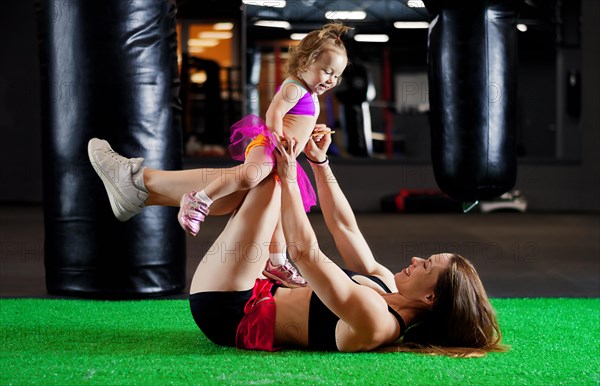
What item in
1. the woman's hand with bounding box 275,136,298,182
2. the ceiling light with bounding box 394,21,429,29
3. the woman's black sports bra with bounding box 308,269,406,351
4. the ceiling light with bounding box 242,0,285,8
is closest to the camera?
the woman's hand with bounding box 275,136,298,182

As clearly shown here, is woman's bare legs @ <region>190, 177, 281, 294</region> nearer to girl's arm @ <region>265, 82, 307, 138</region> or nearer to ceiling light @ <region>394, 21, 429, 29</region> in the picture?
girl's arm @ <region>265, 82, 307, 138</region>

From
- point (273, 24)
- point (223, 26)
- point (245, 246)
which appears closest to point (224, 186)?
point (245, 246)

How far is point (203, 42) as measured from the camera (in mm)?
11266

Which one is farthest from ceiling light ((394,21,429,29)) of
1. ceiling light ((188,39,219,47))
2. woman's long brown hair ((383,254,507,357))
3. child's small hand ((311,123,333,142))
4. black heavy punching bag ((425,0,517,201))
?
woman's long brown hair ((383,254,507,357))

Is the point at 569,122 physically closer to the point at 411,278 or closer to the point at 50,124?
the point at 50,124

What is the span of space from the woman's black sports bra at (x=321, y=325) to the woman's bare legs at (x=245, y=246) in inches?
9.1

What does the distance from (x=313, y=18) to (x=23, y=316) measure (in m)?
8.29

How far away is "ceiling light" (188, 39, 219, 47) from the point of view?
36.7ft

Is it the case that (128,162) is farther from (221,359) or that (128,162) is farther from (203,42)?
(203,42)

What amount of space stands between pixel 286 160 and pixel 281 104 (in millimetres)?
483

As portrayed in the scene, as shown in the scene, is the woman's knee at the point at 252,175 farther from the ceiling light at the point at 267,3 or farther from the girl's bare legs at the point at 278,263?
the ceiling light at the point at 267,3

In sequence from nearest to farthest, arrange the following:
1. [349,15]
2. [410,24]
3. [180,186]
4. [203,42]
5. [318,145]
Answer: [180,186], [318,145], [203,42], [349,15], [410,24]

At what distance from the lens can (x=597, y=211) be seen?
10.6 meters

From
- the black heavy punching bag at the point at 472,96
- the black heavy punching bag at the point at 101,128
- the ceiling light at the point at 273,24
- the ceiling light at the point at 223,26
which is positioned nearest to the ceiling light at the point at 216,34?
the ceiling light at the point at 223,26
